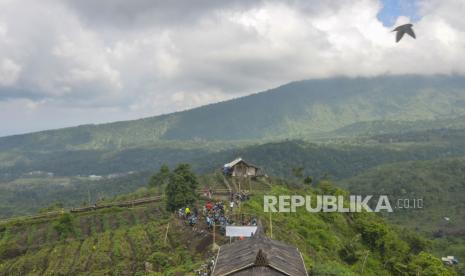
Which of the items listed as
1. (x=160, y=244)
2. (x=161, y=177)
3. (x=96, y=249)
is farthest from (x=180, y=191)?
(x=161, y=177)

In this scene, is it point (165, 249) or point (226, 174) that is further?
point (226, 174)

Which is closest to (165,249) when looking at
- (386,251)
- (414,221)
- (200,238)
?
(200,238)

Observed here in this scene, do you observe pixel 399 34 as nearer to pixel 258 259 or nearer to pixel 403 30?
pixel 403 30

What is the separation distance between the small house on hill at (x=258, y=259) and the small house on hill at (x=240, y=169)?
5023 centimetres

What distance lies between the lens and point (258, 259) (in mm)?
32656

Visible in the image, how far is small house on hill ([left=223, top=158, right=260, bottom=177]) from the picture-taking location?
8969 centimetres

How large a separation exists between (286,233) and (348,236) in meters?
21.0

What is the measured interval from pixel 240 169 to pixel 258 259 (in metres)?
57.5

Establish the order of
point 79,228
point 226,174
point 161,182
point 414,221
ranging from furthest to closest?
point 414,221 < point 161,182 < point 226,174 < point 79,228

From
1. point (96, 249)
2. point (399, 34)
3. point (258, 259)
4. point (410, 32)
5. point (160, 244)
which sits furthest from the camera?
point (96, 249)

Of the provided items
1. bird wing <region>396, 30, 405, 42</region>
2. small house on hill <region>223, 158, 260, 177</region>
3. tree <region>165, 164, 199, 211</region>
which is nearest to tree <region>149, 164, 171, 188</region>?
small house on hill <region>223, 158, 260, 177</region>

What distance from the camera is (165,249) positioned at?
50.8 m

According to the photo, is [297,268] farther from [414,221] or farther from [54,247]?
[414,221]

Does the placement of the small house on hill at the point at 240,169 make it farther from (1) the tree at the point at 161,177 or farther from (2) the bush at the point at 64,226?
(2) the bush at the point at 64,226
